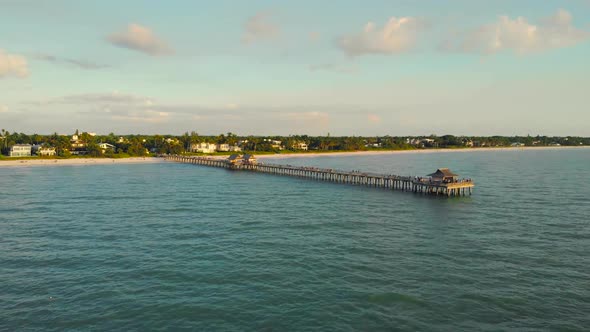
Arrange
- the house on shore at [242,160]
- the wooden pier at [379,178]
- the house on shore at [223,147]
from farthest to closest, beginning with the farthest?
the house on shore at [223,147]
the house on shore at [242,160]
the wooden pier at [379,178]

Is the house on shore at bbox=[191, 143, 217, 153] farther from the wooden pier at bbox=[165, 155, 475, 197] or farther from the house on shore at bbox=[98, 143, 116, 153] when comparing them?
the wooden pier at bbox=[165, 155, 475, 197]

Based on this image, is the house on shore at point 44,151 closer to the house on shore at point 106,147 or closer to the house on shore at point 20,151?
the house on shore at point 20,151

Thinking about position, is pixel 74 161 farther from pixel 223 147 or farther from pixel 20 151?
pixel 223 147

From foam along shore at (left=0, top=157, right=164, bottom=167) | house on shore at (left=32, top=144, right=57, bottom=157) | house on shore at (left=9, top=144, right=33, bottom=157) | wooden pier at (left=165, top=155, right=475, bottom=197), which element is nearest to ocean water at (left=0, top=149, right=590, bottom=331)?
wooden pier at (left=165, top=155, right=475, bottom=197)

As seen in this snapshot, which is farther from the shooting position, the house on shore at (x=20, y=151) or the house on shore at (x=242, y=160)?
the house on shore at (x=20, y=151)

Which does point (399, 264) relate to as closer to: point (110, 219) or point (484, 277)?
point (484, 277)

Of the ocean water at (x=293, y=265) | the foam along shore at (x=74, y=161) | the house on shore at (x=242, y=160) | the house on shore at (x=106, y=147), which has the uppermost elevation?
the house on shore at (x=106, y=147)

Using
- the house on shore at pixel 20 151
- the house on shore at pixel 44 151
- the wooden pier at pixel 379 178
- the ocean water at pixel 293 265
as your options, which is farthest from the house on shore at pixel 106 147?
the ocean water at pixel 293 265

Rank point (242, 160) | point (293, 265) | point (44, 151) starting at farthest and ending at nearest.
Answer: point (44, 151) < point (242, 160) < point (293, 265)

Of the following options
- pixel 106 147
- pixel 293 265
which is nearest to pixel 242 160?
pixel 106 147
